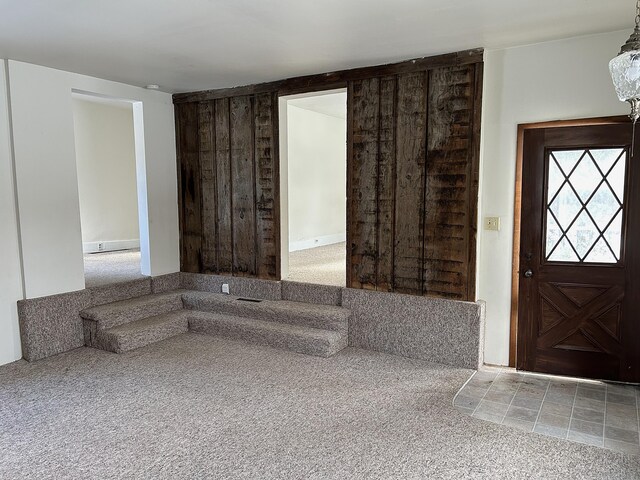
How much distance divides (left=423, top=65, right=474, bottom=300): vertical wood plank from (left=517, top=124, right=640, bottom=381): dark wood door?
0.46 m

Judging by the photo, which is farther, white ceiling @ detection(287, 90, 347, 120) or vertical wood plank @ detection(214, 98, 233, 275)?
white ceiling @ detection(287, 90, 347, 120)

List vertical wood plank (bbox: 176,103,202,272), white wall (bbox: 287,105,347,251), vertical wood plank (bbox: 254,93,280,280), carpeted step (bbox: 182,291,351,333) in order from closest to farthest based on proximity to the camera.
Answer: carpeted step (bbox: 182,291,351,333), vertical wood plank (bbox: 254,93,280,280), vertical wood plank (bbox: 176,103,202,272), white wall (bbox: 287,105,347,251)

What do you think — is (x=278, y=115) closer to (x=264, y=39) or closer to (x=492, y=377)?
(x=264, y=39)

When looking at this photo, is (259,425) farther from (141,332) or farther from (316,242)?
(316,242)

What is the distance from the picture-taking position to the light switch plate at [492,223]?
147 inches

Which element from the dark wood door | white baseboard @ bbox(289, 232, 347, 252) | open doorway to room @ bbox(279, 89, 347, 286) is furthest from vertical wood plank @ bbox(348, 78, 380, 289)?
white baseboard @ bbox(289, 232, 347, 252)

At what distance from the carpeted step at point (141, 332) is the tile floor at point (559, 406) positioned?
9.42 feet

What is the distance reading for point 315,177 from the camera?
776cm

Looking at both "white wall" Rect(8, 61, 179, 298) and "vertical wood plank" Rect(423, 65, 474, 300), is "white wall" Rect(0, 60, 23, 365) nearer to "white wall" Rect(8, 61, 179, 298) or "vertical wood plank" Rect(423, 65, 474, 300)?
"white wall" Rect(8, 61, 179, 298)

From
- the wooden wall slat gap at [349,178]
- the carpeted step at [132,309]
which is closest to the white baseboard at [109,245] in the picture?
→ the carpeted step at [132,309]

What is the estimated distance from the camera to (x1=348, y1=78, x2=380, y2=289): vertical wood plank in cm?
414

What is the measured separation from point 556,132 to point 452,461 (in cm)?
254

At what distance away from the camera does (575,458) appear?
248 centimetres

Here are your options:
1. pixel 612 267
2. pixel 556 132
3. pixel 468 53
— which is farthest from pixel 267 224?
pixel 612 267
